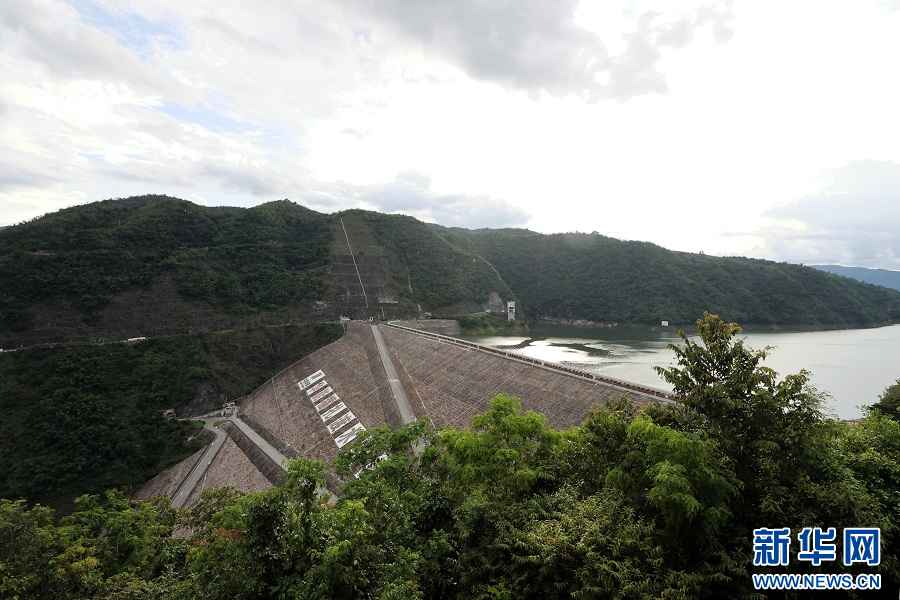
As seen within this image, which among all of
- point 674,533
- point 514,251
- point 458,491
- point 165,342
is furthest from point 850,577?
point 514,251

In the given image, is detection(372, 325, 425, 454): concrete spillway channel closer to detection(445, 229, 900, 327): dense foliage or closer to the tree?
the tree

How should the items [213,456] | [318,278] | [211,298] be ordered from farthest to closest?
[318,278] < [211,298] < [213,456]

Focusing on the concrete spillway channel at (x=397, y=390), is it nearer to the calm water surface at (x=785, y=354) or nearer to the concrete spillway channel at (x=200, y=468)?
the concrete spillway channel at (x=200, y=468)

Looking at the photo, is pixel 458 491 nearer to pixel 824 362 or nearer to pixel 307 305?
pixel 307 305

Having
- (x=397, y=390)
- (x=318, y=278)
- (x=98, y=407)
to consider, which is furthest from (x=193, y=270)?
(x=397, y=390)

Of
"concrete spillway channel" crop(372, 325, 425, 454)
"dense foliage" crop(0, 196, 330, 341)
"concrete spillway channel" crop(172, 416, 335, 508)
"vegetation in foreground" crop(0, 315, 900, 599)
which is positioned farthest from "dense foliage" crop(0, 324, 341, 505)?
"vegetation in foreground" crop(0, 315, 900, 599)

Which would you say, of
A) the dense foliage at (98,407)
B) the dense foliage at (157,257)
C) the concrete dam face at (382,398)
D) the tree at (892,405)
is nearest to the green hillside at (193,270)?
the dense foliage at (157,257)

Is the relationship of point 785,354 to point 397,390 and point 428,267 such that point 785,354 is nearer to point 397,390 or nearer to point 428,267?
point 397,390
